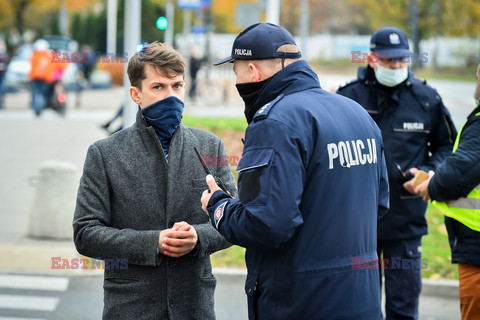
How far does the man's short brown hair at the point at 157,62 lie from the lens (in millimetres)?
3328

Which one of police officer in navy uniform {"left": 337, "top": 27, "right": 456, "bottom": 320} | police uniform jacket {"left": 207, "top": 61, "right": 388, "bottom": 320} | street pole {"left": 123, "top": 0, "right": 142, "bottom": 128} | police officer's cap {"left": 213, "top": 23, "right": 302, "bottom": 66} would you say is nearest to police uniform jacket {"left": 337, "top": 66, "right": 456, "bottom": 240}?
police officer in navy uniform {"left": 337, "top": 27, "right": 456, "bottom": 320}

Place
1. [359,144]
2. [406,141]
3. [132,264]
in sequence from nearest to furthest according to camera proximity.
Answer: [359,144] < [132,264] < [406,141]

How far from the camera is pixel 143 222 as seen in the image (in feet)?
10.7

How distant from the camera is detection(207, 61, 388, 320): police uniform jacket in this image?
267 centimetres

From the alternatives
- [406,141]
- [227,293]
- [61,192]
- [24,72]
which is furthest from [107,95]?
[406,141]

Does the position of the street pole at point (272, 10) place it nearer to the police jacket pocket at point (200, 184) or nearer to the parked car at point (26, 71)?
the police jacket pocket at point (200, 184)

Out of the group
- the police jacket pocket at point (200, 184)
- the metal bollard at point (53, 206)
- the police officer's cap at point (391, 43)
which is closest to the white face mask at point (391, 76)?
the police officer's cap at point (391, 43)

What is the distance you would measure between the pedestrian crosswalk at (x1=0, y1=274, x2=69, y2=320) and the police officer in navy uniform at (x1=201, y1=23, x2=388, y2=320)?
3.77 meters

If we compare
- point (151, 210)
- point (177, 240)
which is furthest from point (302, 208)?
point (151, 210)

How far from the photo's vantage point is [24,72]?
3003 cm

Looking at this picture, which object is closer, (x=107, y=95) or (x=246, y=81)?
(x=246, y=81)

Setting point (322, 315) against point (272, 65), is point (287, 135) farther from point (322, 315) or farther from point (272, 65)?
point (322, 315)

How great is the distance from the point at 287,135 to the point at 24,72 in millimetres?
29198

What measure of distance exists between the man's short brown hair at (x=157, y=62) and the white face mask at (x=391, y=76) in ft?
6.53
